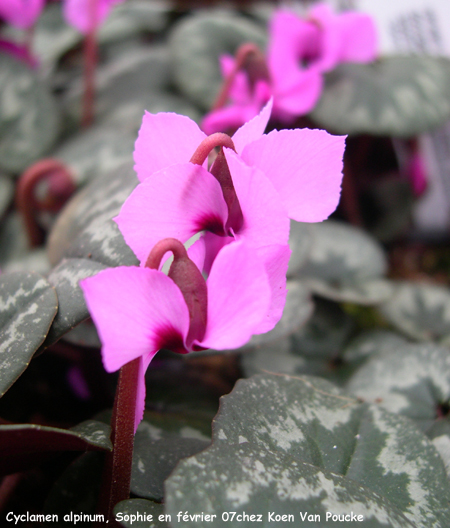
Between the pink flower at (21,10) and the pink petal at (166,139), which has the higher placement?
the pink flower at (21,10)

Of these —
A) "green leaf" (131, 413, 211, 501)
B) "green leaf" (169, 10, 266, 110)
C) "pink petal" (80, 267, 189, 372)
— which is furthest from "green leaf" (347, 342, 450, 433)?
"green leaf" (169, 10, 266, 110)

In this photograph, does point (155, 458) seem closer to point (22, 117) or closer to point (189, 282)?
point (189, 282)

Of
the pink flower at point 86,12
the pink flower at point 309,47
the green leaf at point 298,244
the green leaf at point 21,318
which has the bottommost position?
the green leaf at point 298,244

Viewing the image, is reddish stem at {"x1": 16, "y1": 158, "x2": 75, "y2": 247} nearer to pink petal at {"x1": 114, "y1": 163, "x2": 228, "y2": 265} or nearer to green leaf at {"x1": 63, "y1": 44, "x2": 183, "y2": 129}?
green leaf at {"x1": 63, "y1": 44, "x2": 183, "y2": 129}

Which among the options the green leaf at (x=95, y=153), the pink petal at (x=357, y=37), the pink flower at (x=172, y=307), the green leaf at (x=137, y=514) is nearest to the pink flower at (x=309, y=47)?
the pink petal at (x=357, y=37)

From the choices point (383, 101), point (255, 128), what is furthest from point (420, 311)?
point (255, 128)

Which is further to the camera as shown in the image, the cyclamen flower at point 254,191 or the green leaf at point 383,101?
the green leaf at point 383,101

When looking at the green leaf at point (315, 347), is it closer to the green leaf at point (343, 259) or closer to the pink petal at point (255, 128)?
the green leaf at point (343, 259)
